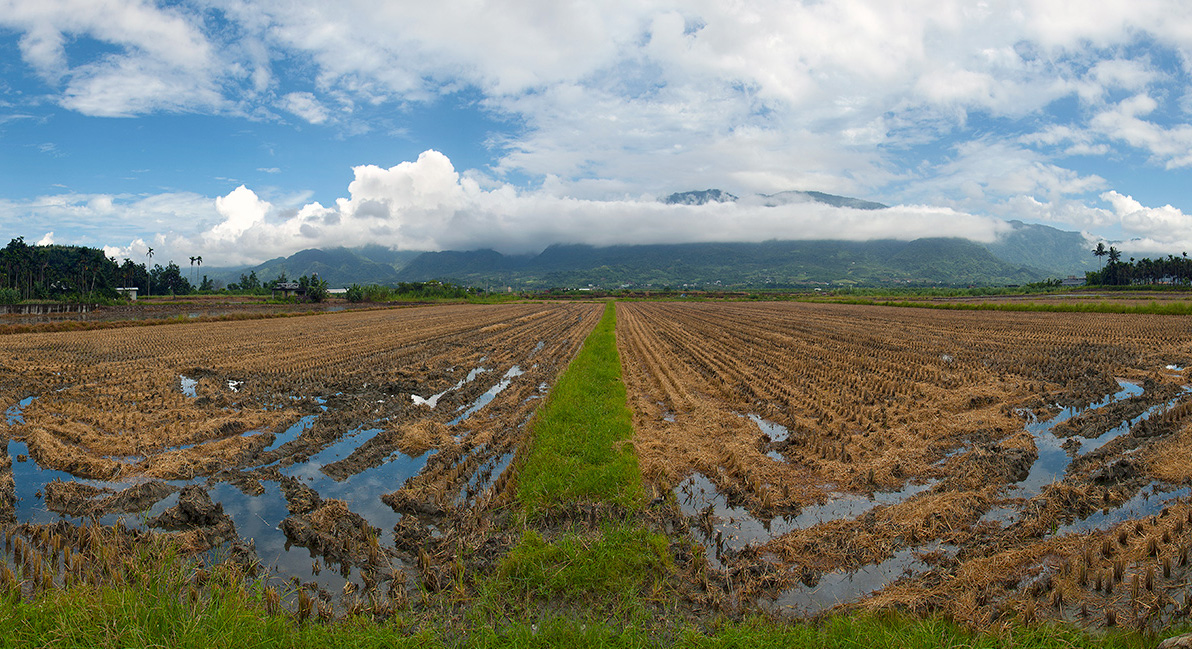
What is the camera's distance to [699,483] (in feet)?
26.5

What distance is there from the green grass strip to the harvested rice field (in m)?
0.30

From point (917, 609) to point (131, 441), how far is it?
479 inches

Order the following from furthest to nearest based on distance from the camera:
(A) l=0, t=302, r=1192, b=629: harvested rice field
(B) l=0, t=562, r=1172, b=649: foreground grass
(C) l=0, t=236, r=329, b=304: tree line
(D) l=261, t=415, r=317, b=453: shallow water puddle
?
(C) l=0, t=236, r=329, b=304: tree line → (D) l=261, t=415, r=317, b=453: shallow water puddle → (A) l=0, t=302, r=1192, b=629: harvested rice field → (B) l=0, t=562, r=1172, b=649: foreground grass

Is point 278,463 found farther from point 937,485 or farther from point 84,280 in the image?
point 84,280

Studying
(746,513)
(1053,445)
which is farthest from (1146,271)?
(746,513)

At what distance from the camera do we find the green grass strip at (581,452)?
23.9 ft

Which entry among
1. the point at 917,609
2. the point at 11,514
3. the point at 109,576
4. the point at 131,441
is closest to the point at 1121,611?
the point at 917,609

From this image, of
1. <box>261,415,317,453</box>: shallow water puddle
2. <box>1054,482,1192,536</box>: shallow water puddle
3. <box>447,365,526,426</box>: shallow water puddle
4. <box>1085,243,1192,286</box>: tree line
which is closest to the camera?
<box>1054,482,1192,536</box>: shallow water puddle

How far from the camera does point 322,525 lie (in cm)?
642

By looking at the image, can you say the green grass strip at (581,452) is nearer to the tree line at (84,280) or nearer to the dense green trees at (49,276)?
the tree line at (84,280)

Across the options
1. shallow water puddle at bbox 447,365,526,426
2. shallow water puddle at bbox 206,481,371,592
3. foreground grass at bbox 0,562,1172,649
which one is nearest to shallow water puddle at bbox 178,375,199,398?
shallow water puddle at bbox 447,365,526,426

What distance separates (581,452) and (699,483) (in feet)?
6.41

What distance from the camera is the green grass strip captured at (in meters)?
7.27

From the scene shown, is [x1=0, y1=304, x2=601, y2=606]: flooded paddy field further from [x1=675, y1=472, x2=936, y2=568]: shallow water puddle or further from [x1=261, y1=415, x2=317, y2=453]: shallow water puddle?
[x1=675, y1=472, x2=936, y2=568]: shallow water puddle
